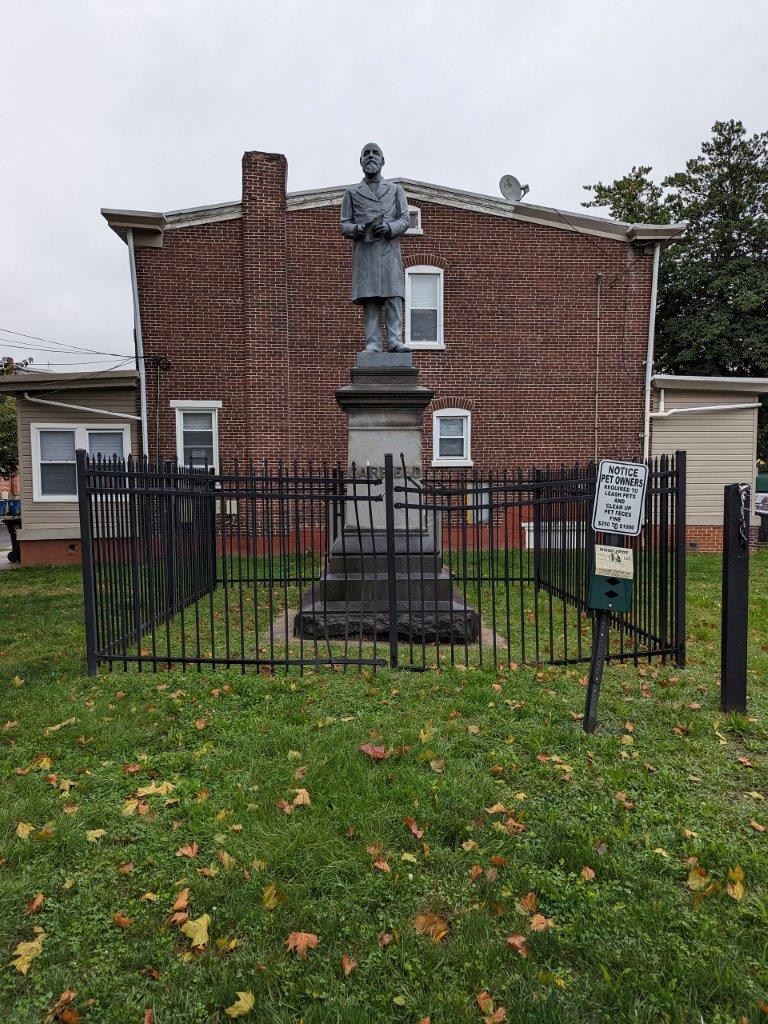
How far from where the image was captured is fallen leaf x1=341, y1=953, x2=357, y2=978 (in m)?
2.31

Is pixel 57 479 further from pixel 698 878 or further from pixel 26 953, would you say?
pixel 698 878

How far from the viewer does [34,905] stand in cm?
263

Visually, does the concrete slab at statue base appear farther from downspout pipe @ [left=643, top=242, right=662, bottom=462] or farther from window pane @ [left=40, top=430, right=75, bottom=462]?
window pane @ [left=40, top=430, right=75, bottom=462]

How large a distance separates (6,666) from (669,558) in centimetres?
621

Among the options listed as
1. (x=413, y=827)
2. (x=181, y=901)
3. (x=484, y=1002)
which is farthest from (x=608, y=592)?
(x=181, y=901)

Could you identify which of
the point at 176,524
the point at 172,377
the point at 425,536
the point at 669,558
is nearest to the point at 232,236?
the point at 172,377

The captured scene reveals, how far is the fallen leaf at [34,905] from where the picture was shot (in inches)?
103

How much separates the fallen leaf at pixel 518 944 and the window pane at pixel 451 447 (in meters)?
13.1

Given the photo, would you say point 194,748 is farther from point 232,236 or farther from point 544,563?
point 232,236

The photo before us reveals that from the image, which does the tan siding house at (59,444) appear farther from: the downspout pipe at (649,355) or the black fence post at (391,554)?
the downspout pipe at (649,355)

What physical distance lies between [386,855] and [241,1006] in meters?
0.94

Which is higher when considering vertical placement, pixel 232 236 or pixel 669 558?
pixel 232 236

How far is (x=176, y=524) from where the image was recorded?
7.41m

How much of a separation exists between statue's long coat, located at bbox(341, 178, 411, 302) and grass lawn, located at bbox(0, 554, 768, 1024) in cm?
486
